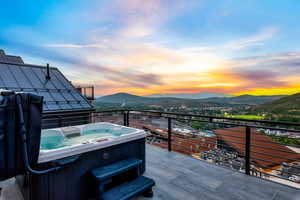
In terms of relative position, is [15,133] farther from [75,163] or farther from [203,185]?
[203,185]

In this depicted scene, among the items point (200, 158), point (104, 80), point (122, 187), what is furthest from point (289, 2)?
point (104, 80)

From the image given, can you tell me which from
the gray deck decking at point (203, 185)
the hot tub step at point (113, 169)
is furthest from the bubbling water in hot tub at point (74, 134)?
the gray deck decking at point (203, 185)

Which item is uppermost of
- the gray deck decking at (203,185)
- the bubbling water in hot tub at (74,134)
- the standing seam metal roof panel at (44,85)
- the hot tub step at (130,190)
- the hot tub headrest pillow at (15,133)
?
the standing seam metal roof panel at (44,85)

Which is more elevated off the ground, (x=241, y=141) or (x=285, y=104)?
(x=285, y=104)

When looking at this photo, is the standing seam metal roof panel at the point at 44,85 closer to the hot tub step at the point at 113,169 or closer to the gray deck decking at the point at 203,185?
the gray deck decking at the point at 203,185

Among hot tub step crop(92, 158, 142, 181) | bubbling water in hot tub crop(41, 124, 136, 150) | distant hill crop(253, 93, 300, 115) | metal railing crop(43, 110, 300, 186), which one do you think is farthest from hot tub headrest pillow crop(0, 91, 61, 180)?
distant hill crop(253, 93, 300, 115)

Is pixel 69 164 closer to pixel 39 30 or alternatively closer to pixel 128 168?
pixel 128 168

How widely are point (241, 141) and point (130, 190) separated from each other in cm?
259

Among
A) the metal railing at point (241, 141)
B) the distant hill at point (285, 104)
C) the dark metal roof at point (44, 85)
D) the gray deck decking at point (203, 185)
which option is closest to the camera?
the gray deck decking at point (203, 185)

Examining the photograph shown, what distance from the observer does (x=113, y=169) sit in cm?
167

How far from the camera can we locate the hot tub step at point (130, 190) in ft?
4.84

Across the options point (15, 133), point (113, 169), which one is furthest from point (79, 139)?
point (15, 133)

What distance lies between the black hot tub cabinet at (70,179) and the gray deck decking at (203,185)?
19.7 inches

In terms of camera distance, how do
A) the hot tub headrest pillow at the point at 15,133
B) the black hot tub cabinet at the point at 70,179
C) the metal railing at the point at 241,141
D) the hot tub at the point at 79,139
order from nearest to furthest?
the hot tub headrest pillow at the point at 15,133
the black hot tub cabinet at the point at 70,179
the hot tub at the point at 79,139
the metal railing at the point at 241,141
